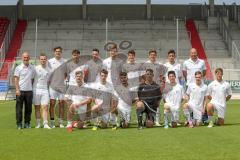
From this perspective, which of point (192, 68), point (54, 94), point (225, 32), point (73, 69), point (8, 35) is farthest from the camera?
point (225, 32)

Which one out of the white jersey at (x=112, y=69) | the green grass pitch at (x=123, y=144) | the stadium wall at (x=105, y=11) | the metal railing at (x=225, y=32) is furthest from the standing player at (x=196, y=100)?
the stadium wall at (x=105, y=11)

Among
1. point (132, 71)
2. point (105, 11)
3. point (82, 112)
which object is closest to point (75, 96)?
point (82, 112)

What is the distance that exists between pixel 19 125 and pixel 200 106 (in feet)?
13.8

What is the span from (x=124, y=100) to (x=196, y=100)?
169 centimetres

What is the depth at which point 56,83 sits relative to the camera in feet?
41.2

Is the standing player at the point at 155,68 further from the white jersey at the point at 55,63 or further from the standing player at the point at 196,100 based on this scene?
the white jersey at the point at 55,63

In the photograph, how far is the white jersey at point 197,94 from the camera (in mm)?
12562

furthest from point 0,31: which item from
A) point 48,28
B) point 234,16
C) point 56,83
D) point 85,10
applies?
point 56,83

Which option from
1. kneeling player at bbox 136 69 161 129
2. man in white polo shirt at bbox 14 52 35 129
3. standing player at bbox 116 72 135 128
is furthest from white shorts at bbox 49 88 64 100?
kneeling player at bbox 136 69 161 129

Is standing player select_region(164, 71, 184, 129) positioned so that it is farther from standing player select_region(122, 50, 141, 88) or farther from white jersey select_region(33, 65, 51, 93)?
white jersey select_region(33, 65, 51, 93)

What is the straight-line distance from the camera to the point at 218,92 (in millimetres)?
12727

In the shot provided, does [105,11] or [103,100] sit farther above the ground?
[105,11]

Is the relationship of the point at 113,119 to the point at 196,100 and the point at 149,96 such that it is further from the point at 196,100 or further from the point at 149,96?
the point at 196,100

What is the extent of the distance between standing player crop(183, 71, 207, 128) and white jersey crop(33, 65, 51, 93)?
3261 mm
